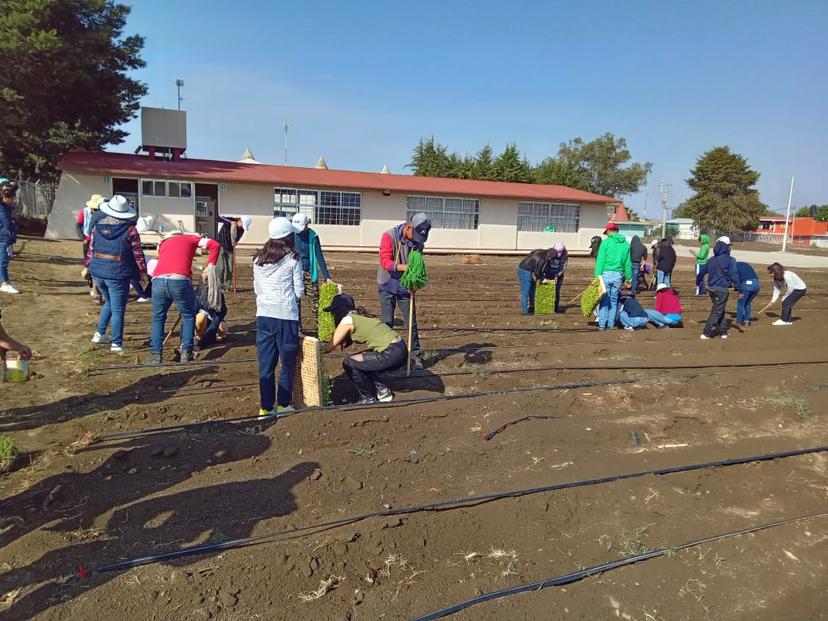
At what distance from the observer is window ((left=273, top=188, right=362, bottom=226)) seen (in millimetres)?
22188

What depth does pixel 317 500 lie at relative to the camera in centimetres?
392

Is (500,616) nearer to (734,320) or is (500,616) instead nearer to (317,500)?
(317,500)

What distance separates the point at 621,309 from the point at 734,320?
270cm

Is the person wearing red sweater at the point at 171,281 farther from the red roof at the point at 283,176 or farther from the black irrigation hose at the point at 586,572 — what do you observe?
the red roof at the point at 283,176

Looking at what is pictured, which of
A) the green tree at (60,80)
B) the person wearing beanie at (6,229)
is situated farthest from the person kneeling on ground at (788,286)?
Result: the green tree at (60,80)

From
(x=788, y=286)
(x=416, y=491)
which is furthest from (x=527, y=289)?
(x=416, y=491)

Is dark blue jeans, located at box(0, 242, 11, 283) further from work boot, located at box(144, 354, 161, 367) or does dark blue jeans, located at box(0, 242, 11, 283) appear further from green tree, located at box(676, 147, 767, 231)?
green tree, located at box(676, 147, 767, 231)

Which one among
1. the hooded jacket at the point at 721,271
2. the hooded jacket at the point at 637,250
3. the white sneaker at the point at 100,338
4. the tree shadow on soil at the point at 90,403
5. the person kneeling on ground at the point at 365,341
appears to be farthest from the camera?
the hooded jacket at the point at 637,250

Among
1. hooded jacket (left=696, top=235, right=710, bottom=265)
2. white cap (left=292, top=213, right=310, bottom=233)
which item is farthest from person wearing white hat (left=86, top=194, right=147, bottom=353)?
hooded jacket (left=696, top=235, right=710, bottom=265)

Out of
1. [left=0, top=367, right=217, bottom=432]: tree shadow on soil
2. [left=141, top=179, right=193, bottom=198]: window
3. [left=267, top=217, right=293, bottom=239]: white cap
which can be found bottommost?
[left=0, top=367, right=217, bottom=432]: tree shadow on soil

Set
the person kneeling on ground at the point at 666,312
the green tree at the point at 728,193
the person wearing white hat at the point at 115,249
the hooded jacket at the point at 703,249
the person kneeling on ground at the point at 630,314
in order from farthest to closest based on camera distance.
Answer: the green tree at the point at 728,193
the hooded jacket at the point at 703,249
the person kneeling on ground at the point at 666,312
the person kneeling on ground at the point at 630,314
the person wearing white hat at the point at 115,249

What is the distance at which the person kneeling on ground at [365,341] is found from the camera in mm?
5285

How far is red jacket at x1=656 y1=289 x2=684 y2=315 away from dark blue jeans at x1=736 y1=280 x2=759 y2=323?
1.03 m

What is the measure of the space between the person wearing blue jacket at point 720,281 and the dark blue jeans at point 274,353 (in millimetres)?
6708
